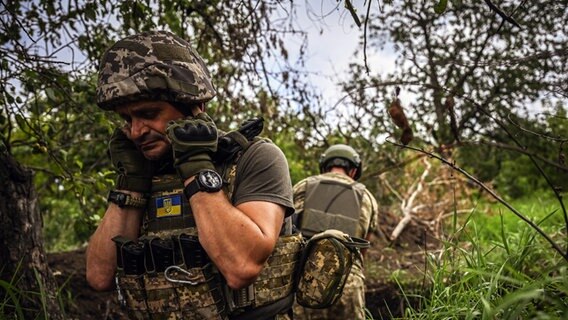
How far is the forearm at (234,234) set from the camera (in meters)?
1.78

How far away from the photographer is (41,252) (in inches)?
124

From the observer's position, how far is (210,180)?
183 centimetres

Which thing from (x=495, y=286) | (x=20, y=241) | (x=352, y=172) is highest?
(x=495, y=286)

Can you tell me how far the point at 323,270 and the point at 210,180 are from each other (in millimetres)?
584

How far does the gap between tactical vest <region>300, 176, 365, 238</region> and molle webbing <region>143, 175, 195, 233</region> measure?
97.3 inches

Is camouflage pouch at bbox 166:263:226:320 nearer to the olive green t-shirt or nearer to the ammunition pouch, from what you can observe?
the ammunition pouch

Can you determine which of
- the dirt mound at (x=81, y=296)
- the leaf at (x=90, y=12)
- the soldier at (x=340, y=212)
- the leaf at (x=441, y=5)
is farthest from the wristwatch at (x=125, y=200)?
the dirt mound at (x=81, y=296)

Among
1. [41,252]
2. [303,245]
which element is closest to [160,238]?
[303,245]

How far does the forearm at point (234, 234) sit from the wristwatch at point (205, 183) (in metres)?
0.02

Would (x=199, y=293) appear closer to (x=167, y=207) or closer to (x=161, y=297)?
(x=161, y=297)

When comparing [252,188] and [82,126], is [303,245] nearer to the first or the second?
[252,188]

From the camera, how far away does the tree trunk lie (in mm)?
2979

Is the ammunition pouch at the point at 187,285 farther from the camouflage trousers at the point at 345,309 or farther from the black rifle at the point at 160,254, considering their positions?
the camouflage trousers at the point at 345,309

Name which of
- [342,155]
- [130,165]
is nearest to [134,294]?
[130,165]
